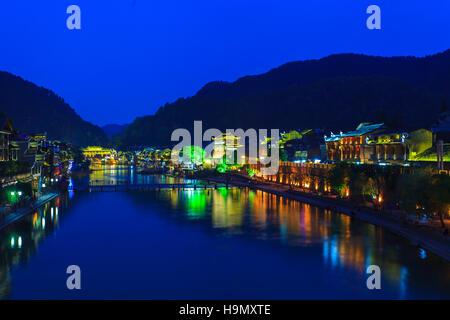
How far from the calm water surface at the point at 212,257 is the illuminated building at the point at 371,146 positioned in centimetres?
1498

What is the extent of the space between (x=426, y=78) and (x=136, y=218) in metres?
158

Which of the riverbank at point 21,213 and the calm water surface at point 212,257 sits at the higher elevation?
the riverbank at point 21,213

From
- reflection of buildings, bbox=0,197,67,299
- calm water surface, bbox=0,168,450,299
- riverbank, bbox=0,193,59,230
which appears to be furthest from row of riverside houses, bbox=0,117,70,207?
calm water surface, bbox=0,168,450,299

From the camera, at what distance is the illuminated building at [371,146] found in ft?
161

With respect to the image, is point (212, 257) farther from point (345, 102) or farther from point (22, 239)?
point (345, 102)

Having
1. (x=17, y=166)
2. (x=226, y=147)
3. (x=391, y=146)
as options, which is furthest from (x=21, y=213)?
(x=226, y=147)

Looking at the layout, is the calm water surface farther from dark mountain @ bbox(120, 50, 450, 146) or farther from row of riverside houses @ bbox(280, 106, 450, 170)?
dark mountain @ bbox(120, 50, 450, 146)

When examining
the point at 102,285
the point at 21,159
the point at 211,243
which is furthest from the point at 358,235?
the point at 21,159

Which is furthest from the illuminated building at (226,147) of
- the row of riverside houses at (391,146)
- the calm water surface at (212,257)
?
the calm water surface at (212,257)

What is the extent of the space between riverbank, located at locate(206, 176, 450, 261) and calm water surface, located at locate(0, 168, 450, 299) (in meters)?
0.59

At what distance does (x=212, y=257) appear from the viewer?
2541 centimetres

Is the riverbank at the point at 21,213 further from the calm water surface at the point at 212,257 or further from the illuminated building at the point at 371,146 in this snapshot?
the illuminated building at the point at 371,146

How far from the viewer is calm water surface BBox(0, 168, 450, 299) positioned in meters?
19.5

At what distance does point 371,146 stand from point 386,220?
26239 millimetres
